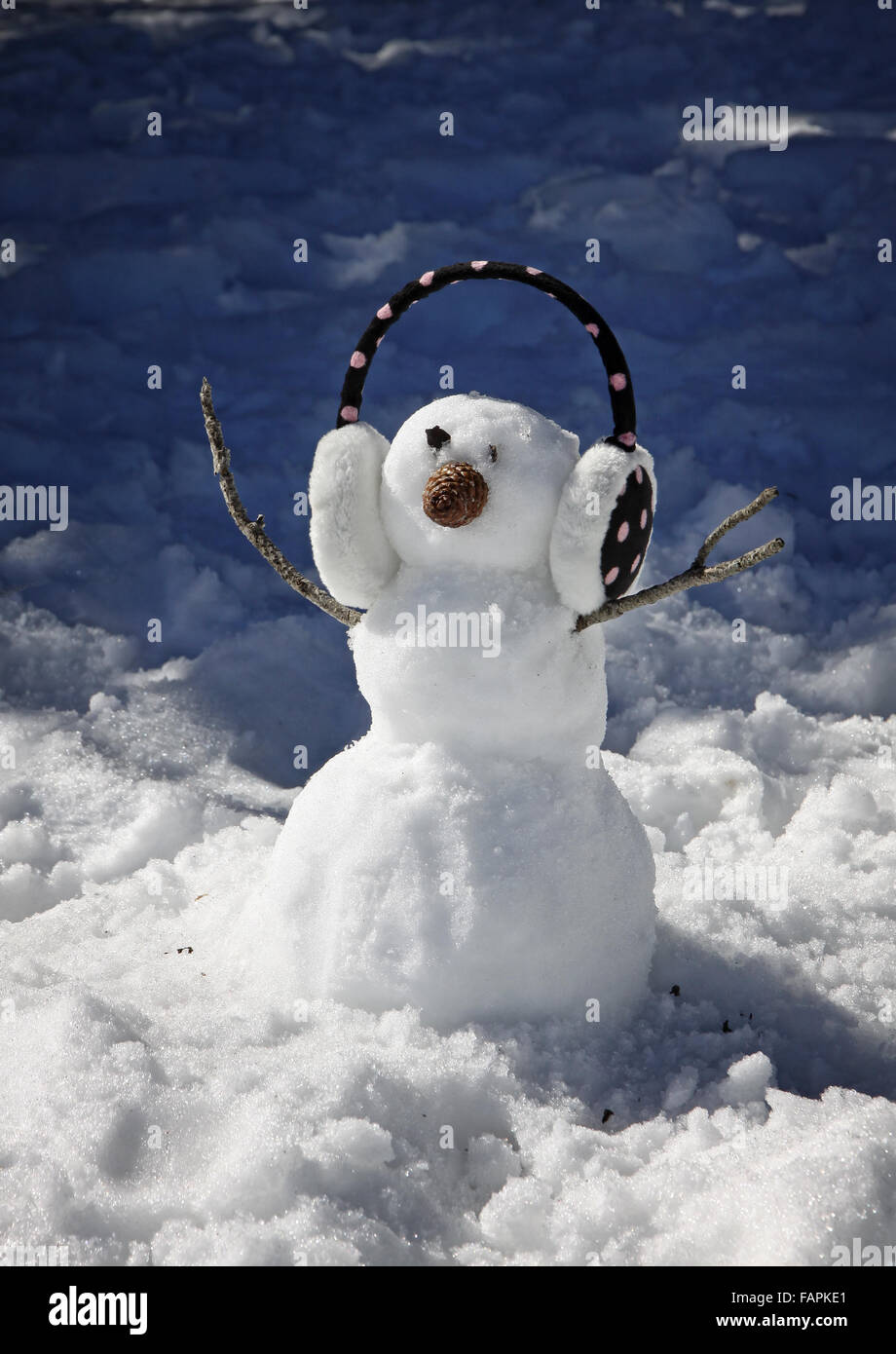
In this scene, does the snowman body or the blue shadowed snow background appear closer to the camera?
the blue shadowed snow background

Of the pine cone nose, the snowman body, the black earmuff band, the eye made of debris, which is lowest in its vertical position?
the snowman body

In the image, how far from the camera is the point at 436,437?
1.65m

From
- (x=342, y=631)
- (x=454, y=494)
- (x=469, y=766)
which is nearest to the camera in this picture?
(x=454, y=494)

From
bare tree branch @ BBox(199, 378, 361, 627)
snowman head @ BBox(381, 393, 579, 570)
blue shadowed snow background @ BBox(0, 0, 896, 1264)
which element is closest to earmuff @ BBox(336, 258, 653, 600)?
snowman head @ BBox(381, 393, 579, 570)

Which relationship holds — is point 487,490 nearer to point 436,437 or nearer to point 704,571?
point 436,437

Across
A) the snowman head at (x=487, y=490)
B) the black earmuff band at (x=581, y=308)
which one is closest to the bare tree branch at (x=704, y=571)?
the snowman head at (x=487, y=490)

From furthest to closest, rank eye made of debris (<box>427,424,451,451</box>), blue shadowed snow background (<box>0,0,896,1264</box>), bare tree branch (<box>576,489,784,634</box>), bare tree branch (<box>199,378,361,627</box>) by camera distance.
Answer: bare tree branch (<box>199,378,361,627</box>) → eye made of debris (<box>427,424,451,451</box>) → bare tree branch (<box>576,489,784,634</box>) → blue shadowed snow background (<box>0,0,896,1264</box>)

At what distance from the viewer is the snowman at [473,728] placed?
1.62m

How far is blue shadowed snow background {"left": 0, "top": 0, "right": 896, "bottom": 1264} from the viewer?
1.36m

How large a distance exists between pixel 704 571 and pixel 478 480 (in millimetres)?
350

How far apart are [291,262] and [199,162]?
54cm

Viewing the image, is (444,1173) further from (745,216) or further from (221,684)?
(745,216)

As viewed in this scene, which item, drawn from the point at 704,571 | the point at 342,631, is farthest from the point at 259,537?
the point at 342,631

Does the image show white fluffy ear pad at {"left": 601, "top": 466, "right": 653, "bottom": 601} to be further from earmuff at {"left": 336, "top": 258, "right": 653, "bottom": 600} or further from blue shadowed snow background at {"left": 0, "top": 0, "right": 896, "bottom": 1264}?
blue shadowed snow background at {"left": 0, "top": 0, "right": 896, "bottom": 1264}
